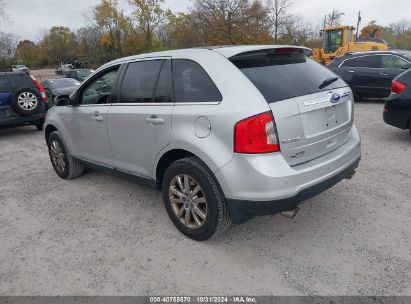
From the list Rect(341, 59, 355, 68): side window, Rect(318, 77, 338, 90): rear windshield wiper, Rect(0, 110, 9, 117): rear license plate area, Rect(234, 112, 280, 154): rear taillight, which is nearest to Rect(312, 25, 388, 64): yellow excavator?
Rect(341, 59, 355, 68): side window

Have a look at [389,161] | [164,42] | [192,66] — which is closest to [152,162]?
[192,66]

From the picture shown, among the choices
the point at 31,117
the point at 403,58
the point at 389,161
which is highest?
the point at 403,58

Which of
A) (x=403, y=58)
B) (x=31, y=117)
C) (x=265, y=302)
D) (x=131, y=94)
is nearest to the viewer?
(x=265, y=302)

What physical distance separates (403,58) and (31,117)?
1006cm

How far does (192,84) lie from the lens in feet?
9.85

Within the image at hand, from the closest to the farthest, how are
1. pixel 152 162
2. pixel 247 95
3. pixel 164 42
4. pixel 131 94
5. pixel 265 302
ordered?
pixel 265 302
pixel 247 95
pixel 152 162
pixel 131 94
pixel 164 42

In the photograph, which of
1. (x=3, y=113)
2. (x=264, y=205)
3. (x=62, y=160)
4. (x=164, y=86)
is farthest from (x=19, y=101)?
(x=264, y=205)

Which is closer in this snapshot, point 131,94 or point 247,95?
point 247,95

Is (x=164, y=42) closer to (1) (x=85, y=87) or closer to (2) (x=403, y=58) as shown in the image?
(2) (x=403, y=58)

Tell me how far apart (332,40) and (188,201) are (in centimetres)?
1901

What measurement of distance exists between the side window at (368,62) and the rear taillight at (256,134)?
9032 millimetres

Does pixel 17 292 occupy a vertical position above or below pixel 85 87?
below

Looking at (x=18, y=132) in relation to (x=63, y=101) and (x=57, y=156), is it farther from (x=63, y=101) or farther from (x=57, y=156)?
(x=63, y=101)

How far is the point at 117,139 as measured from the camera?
12.2 ft
